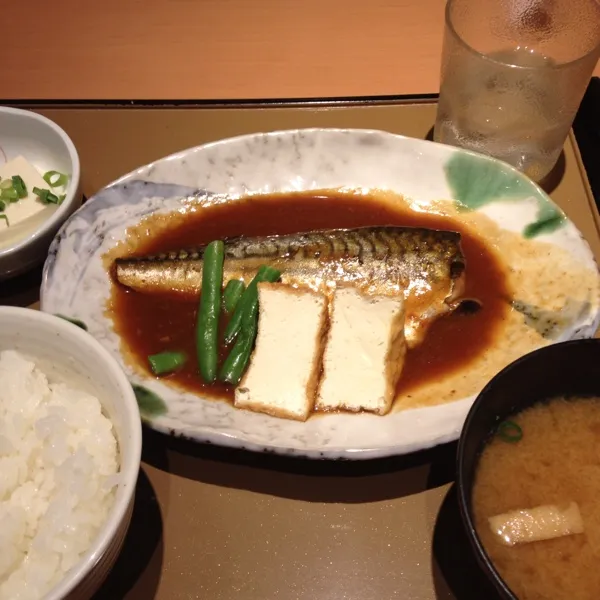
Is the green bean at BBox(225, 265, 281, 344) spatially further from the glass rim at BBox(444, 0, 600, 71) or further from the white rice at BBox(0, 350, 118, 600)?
the glass rim at BBox(444, 0, 600, 71)

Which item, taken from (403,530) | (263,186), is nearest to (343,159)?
(263,186)

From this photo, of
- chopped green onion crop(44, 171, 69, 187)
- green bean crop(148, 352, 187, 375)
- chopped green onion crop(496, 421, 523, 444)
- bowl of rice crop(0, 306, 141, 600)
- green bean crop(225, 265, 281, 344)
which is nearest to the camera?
bowl of rice crop(0, 306, 141, 600)

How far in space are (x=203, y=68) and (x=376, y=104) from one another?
0.82 metres

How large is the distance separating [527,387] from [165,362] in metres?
1.01

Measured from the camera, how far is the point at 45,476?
1369 mm

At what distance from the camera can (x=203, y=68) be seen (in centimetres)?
279

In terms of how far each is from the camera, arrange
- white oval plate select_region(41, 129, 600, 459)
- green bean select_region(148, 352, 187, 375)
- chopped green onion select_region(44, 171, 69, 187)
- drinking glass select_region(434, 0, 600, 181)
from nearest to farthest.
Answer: white oval plate select_region(41, 129, 600, 459) < green bean select_region(148, 352, 187, 375) < drinking glass select_region(434, 0, 600, 181) < chopped green onion select_region(44, 171, 69, 187)

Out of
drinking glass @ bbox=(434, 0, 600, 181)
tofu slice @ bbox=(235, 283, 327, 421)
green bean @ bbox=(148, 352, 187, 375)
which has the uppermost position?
drinking glass @ bbox=(434, 0, 600, 181)

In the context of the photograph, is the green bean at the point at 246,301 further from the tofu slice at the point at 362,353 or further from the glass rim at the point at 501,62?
the glass rim at the point at 501,62

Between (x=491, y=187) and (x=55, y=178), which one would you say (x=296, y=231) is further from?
(x=55, y=178)

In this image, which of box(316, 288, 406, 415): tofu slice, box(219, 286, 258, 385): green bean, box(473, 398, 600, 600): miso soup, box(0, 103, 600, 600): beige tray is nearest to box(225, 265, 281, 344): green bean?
box(219, 286, 258, 385): green bean

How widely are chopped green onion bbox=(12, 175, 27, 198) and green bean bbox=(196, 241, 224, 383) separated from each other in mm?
710

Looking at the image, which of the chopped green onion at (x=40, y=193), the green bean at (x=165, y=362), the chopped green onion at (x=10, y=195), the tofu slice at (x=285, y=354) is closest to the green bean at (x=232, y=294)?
the tofu slice at (x=285, y=354)

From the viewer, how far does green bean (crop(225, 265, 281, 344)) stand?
196 centimetres
